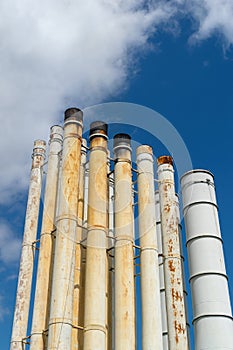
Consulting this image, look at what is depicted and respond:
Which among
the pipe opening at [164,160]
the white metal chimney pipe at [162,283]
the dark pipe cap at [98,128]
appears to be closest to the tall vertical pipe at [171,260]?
the pipe opening at [164,160]

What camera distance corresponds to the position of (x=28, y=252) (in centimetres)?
1961

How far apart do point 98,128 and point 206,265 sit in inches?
319

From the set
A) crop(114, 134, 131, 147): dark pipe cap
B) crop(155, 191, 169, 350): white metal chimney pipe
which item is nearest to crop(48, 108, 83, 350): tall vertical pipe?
crop(114, 134, 131, 147): dark pipe cap

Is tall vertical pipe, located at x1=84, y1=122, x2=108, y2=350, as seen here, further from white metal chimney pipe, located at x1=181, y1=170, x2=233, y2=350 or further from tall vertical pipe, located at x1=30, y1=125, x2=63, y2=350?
white metal chimney pipe, located at x1=181, y1=170, x2=233, y2=350

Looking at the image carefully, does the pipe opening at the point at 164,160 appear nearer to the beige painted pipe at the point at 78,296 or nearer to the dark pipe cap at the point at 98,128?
the dark pipe cap at the point at 98,128

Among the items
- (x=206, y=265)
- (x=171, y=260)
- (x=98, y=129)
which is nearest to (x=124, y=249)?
(x=171, y=260)

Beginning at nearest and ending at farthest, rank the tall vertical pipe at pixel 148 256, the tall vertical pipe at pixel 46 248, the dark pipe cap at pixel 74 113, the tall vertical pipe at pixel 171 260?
1. the tall vertical pipe at pixel 46 248
2. the tall vertical pipe at pixel 148 256
3. the tall vertical pipe at pixel 171 260
4. the dark pipe cap at pixel 74 113

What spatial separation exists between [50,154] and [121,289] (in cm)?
775

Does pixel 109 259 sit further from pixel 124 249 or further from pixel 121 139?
pixel 121 139

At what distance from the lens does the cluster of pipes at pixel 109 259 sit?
1652 cm

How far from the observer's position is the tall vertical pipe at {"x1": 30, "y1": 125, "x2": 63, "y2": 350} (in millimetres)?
17188

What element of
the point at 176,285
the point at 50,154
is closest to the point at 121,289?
the point at 176,285

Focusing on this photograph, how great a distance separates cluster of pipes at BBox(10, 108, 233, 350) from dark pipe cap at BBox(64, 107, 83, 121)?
6cm

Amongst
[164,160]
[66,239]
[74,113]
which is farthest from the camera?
[164,160]
